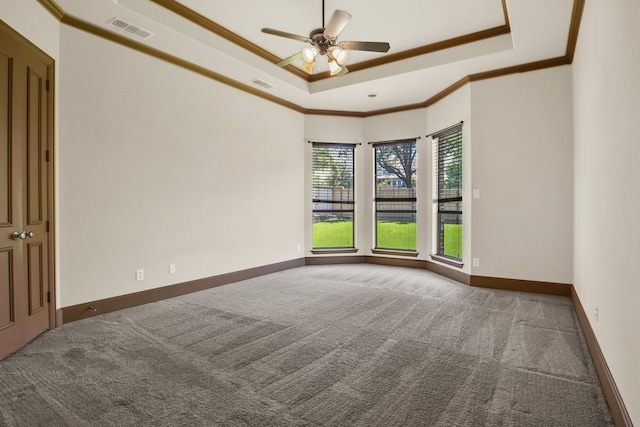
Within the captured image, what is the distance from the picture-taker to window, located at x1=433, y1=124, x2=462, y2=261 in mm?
5672

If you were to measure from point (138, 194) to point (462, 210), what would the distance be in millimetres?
4559

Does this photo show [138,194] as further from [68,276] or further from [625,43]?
[625,43]

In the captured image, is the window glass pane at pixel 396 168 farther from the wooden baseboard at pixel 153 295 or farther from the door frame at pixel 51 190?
the door frame at pixel 51 190

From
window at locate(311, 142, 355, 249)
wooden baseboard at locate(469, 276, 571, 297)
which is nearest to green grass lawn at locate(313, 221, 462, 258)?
window at locate(311, 142, 355, 249)

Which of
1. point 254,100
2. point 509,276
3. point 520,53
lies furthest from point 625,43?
point 254,100

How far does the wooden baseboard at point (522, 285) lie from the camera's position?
4.58 meters

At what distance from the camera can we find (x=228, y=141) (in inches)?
210

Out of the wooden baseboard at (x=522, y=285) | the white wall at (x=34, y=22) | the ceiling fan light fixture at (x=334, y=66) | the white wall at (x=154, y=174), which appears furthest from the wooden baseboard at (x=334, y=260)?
the white wall at (x=34, y=22)

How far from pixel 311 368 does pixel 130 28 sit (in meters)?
3.80

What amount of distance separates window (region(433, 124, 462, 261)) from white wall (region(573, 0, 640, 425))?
2.27 meters

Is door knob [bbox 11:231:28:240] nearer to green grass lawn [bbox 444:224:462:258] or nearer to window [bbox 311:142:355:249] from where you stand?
window [bbox 311:142:355:249]

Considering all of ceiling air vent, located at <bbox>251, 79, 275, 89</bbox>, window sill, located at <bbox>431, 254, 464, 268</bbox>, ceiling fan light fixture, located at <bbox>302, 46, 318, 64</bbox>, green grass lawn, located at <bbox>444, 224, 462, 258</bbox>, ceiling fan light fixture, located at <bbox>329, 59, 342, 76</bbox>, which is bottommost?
window sill, located at <bbox>431, 254, 464, 268</bbox>

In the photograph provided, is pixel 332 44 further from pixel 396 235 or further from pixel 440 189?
pixel 396 235

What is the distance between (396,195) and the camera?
6.90 metres
